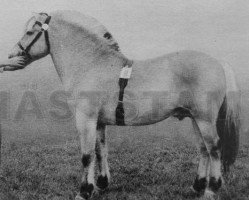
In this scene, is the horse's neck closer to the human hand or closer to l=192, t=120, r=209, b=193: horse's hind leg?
the human hand

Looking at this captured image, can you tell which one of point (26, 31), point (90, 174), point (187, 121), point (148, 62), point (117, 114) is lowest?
point (187, 121)

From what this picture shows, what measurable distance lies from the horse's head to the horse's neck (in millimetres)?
145

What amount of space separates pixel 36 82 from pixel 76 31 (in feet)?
64.3

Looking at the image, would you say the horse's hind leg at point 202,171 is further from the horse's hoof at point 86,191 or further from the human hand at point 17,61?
the human hand at point 17,61

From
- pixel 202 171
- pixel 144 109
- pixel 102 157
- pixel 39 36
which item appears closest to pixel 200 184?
pixel 202 171

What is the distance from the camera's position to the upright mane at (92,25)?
582 cm

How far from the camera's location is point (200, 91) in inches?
213

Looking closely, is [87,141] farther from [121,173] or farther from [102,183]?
[121,173]

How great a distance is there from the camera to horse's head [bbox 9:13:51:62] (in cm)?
591

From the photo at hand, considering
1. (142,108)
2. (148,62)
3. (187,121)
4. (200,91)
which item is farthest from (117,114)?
(187,121)

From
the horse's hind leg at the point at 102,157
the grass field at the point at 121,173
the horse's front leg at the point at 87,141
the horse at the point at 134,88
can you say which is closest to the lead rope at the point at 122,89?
the horse at the point at 134,88

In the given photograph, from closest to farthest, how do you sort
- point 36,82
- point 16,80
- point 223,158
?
point 223,158
point 36,82
point 16,80

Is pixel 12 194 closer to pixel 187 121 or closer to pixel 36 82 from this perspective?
pixel 187 121

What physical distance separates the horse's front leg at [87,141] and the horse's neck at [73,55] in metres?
0.69
